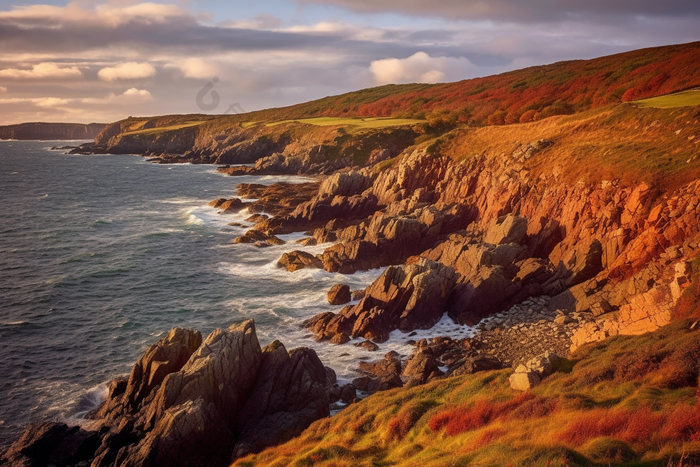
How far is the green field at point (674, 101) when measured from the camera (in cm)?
5191

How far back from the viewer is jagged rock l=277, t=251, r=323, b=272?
50.8 m

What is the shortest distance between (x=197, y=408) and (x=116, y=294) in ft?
85.7

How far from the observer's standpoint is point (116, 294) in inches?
1797

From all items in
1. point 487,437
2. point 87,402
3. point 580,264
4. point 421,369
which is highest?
point 580,264

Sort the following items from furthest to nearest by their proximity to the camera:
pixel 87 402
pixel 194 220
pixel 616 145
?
pixel 194 220, pixel 616 145, pixel 87 402

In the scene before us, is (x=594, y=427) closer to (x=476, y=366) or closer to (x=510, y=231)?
(x=476, y=366)

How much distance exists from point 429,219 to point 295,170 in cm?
6738

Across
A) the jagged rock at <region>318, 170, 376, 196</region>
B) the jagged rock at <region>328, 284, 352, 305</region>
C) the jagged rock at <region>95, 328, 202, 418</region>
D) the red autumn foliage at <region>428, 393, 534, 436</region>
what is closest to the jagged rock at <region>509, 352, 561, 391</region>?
the red autumn foliage at <region>428, 393, 534, 436</region>

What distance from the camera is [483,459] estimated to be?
1659 cm

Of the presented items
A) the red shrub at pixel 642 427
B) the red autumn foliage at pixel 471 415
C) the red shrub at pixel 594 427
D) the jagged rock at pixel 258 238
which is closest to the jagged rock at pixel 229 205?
the jagged rock at pixel 258 238

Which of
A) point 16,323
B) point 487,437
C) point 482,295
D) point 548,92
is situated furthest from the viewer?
point 548,92

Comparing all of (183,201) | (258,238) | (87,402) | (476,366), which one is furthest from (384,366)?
(183,201)

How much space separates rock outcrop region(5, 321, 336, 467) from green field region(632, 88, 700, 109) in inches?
1868

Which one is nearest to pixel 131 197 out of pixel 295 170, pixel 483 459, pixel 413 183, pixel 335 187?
pixel 295 170
